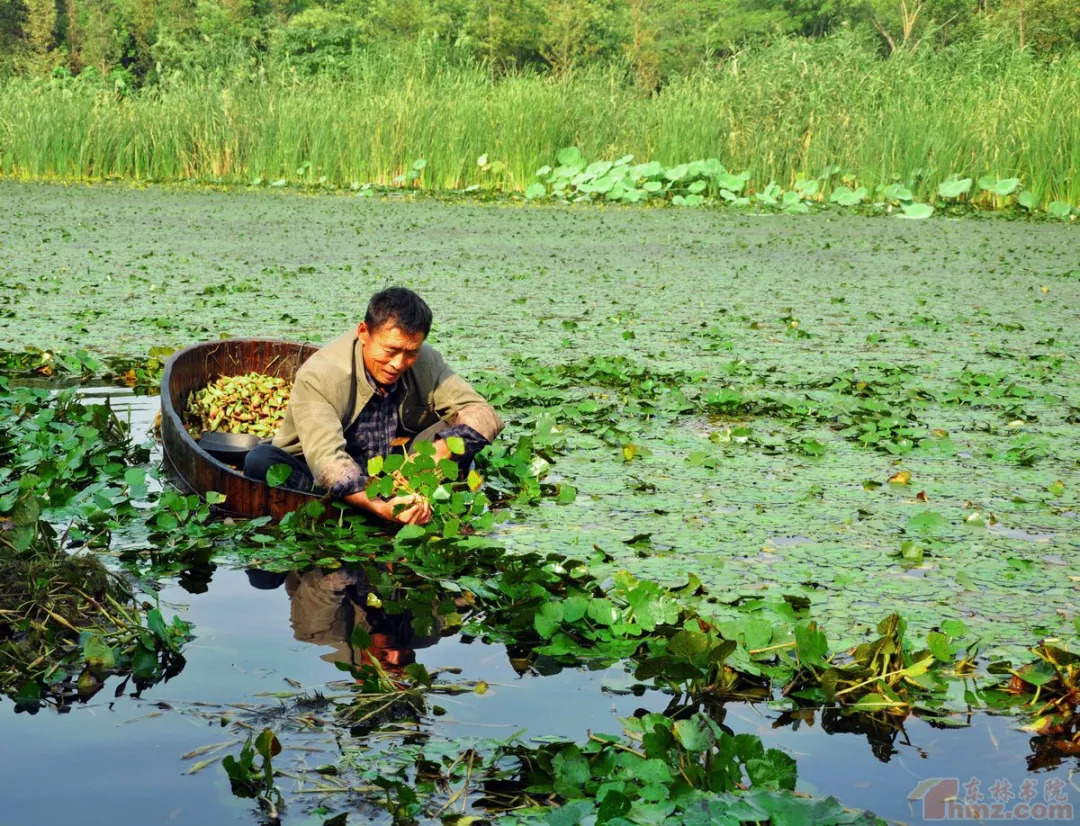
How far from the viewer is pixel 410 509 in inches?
153

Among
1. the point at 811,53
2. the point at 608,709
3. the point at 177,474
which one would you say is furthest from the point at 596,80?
the point at 608,709

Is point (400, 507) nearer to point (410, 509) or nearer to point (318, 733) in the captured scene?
point (410, 509)

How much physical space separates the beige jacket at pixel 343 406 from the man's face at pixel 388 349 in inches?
2.6

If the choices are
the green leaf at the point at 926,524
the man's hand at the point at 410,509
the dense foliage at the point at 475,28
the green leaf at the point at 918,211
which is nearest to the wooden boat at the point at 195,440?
the man's hand at the point at 410,509

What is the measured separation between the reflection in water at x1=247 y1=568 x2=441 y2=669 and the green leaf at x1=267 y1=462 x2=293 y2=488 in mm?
355

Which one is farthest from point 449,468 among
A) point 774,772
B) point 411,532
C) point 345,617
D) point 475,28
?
point 475,28

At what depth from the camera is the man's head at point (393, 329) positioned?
3.95 m

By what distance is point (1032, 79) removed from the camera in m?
15.2

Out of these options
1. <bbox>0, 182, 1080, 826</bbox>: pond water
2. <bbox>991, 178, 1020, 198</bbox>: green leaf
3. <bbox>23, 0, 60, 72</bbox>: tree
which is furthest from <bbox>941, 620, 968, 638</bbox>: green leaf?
<bbox>23, 0, 60, 72</bbox>: tree

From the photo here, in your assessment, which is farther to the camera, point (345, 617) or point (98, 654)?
point (345, 617)

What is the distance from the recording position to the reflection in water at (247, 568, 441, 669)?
316 centimetres

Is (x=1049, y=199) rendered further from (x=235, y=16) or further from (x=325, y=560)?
(x=235, y=16)

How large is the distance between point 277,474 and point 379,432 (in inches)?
17.7

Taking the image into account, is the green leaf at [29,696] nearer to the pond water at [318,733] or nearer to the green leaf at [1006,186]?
the pond water at [318,733]
